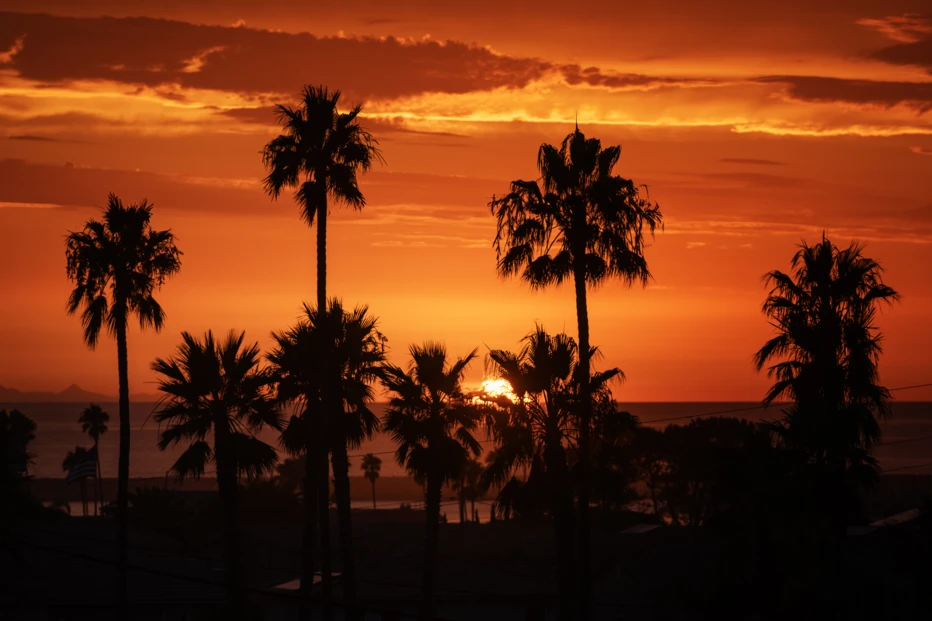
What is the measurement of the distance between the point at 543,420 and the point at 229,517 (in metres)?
13.3

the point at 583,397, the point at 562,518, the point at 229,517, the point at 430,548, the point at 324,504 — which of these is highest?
the point at 583,397

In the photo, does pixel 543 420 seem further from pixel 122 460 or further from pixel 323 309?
pixel 122 460

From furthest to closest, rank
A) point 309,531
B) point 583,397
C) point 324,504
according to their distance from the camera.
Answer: point 309,531, point 324,504, point 583,397

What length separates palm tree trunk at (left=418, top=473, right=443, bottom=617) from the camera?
1706 inches

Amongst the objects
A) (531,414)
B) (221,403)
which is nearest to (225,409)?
(221,403)

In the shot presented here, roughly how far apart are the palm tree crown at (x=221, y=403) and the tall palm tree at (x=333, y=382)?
103 centimetres

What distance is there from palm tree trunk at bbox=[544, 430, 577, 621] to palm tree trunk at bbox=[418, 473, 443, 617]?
8759 millimetres

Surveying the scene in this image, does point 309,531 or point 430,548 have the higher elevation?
point 309,531

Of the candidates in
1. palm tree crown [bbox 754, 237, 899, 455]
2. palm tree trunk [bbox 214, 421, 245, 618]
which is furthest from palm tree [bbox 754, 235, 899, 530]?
palm tree trunk [bbox 214, 421, 245, 618]

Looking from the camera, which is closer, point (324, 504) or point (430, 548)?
point (324, 504)

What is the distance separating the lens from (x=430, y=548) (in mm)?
43938

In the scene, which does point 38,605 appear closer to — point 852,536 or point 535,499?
point 535,499

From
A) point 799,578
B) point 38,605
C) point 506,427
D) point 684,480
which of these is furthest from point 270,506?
point 799,578

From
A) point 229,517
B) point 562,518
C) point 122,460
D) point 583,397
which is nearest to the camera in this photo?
point 583,397
